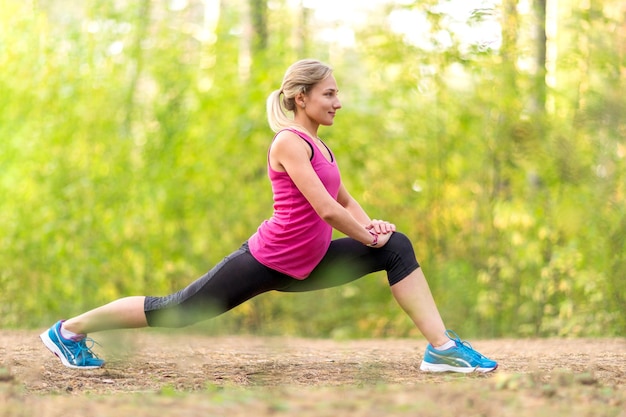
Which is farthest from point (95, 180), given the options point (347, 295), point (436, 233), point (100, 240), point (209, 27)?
point (436, 233)

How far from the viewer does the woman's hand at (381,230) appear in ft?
13.6

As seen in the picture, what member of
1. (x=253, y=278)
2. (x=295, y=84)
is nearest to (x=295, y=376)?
(x=253, y=278)

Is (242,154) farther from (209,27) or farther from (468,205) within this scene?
(468,205)

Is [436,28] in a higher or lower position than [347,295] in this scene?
higher

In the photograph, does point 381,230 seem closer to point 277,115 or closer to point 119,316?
point 277,115

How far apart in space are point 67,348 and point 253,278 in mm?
978

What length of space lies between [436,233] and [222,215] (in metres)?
2.20

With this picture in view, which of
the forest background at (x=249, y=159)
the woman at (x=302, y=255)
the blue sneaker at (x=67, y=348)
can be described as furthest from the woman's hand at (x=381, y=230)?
the forest background at (x=249, y=159)

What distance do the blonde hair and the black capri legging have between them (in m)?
0.59

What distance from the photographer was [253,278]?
13.3 ft

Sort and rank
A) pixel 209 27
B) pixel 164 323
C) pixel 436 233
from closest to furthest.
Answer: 1. pixel 164 323
2. pixel 436 233
3. pixel 209 27

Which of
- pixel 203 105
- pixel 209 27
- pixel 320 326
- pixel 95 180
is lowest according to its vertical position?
pixel 320 326

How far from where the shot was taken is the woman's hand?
414 cm

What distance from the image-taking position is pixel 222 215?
9469mm
